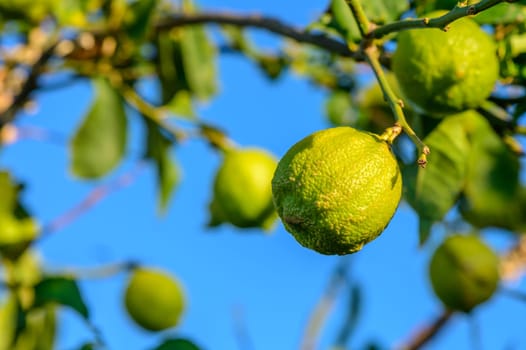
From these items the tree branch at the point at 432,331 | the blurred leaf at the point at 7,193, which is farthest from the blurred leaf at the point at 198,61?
the tree branch at the point at 432,331

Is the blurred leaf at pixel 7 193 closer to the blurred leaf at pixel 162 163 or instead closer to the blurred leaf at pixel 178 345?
the blurred leaf at pixel 162 163

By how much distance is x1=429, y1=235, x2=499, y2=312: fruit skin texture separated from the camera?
4.70 feet

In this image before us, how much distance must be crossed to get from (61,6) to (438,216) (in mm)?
914

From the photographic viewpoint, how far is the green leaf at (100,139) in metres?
1.82

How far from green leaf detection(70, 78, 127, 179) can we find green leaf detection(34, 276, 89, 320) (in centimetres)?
54

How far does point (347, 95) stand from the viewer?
2.27 m

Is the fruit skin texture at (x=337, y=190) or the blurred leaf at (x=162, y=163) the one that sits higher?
the fruit skin texture at (x=337, y=190)

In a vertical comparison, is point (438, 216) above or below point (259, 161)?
above

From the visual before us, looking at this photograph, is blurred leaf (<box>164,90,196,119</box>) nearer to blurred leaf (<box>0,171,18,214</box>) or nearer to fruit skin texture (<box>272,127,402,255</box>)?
blurred leaf (<box>0,171,18,214</box>)

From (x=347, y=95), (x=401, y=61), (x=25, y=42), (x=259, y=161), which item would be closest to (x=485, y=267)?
(x=259, y=161)

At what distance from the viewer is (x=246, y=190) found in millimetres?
1529

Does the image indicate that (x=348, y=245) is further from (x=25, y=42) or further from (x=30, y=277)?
(x=25, y=42)

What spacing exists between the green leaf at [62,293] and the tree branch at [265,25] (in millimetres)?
528

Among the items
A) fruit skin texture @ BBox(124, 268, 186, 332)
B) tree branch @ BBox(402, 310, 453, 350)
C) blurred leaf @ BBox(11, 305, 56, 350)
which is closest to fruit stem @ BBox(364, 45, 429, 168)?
blurred leaf @ BBox(11, 305, 56, 350)
